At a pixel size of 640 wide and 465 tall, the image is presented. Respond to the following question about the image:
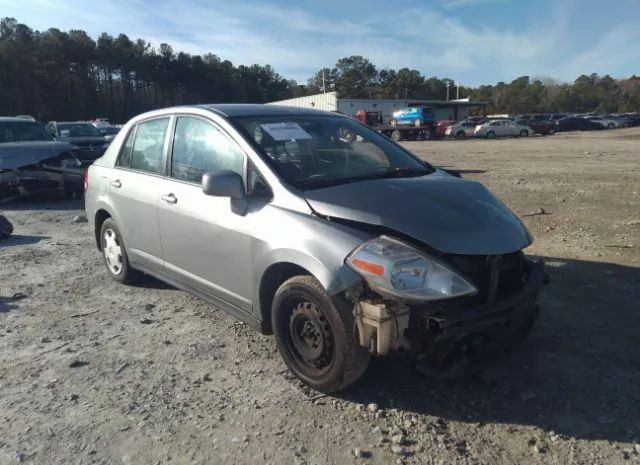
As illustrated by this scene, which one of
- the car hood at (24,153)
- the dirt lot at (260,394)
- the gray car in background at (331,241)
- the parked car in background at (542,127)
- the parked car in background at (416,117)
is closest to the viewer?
the dirt lot at (260,394)

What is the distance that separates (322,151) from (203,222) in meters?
1.04

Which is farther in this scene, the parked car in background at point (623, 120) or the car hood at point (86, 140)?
the parked car in background at point (623, 120)

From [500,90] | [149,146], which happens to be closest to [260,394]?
[149,146]

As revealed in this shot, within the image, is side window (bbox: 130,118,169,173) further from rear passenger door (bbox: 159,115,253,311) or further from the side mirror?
the side mirror

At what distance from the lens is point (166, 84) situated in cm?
8181

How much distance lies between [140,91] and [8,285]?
85.1 metres

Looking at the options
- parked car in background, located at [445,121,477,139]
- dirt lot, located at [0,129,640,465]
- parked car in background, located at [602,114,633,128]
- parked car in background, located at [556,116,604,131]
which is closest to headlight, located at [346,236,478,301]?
dirt lot, located at [0,129,640,465]

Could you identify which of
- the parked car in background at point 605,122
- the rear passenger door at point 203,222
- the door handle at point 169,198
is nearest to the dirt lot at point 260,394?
the rear passenger door at point 203,222

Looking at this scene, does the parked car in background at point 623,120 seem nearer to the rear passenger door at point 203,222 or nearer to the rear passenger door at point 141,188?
the rear passenger door at point 141,188

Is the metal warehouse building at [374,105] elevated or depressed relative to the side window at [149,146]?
elevated

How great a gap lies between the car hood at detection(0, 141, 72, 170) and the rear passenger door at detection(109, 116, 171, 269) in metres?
6.04

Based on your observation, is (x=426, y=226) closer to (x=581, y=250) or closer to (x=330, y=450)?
(x=330, y=450)

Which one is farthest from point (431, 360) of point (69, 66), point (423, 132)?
point (69, 66)

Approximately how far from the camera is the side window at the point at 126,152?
4949 millimetres
